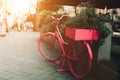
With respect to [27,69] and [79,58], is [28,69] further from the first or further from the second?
[79,58]

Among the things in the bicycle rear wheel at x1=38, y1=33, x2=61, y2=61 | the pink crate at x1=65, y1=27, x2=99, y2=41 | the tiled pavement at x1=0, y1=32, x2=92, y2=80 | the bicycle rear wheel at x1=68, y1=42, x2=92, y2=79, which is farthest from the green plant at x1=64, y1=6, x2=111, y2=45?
the tiled pavement at x1=0, y1=32, x2=92, y2=80

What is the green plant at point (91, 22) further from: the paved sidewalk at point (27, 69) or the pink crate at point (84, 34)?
the paved sidewalk at point (27, 69)

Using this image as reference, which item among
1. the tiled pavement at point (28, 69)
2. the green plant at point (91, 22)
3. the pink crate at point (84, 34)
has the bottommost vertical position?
the tiled pavement at point (28, 69)

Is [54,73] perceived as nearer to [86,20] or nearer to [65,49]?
[65,49]

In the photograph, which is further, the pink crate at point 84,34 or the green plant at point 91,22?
the green plant at point 91,22

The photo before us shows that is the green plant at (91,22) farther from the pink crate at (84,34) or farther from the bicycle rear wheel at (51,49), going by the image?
the bicycle rear wheel at (51,49)

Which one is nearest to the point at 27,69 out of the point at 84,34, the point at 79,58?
the point at 79,58

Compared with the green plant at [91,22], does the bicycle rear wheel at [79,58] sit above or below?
below

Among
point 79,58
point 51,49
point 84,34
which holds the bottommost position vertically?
point 51,49

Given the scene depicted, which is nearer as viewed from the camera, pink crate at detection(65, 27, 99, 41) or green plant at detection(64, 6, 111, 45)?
pink crate at detection(65, 27, 99, 41)

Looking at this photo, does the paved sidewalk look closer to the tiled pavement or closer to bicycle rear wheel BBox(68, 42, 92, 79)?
the tiled pavement

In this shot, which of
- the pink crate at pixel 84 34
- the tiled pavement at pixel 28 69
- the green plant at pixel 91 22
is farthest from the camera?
the green plant at pixel 91 22

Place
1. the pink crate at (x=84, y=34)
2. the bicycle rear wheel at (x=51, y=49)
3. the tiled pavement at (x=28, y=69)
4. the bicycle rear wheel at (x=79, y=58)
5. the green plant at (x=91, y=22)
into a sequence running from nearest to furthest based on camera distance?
the pink crate at (x=84, y=34)
the tiled pavement at (x=28, y=69)
the green plant at (x=91, y=22)
the bicycle rear wheel at (x=79, y=58)
the bicycle rear wheel at (x=51, y=49)

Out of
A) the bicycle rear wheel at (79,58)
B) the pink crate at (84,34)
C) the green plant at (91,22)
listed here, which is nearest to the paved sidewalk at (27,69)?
the bicycle rear wheel at (79,58)
